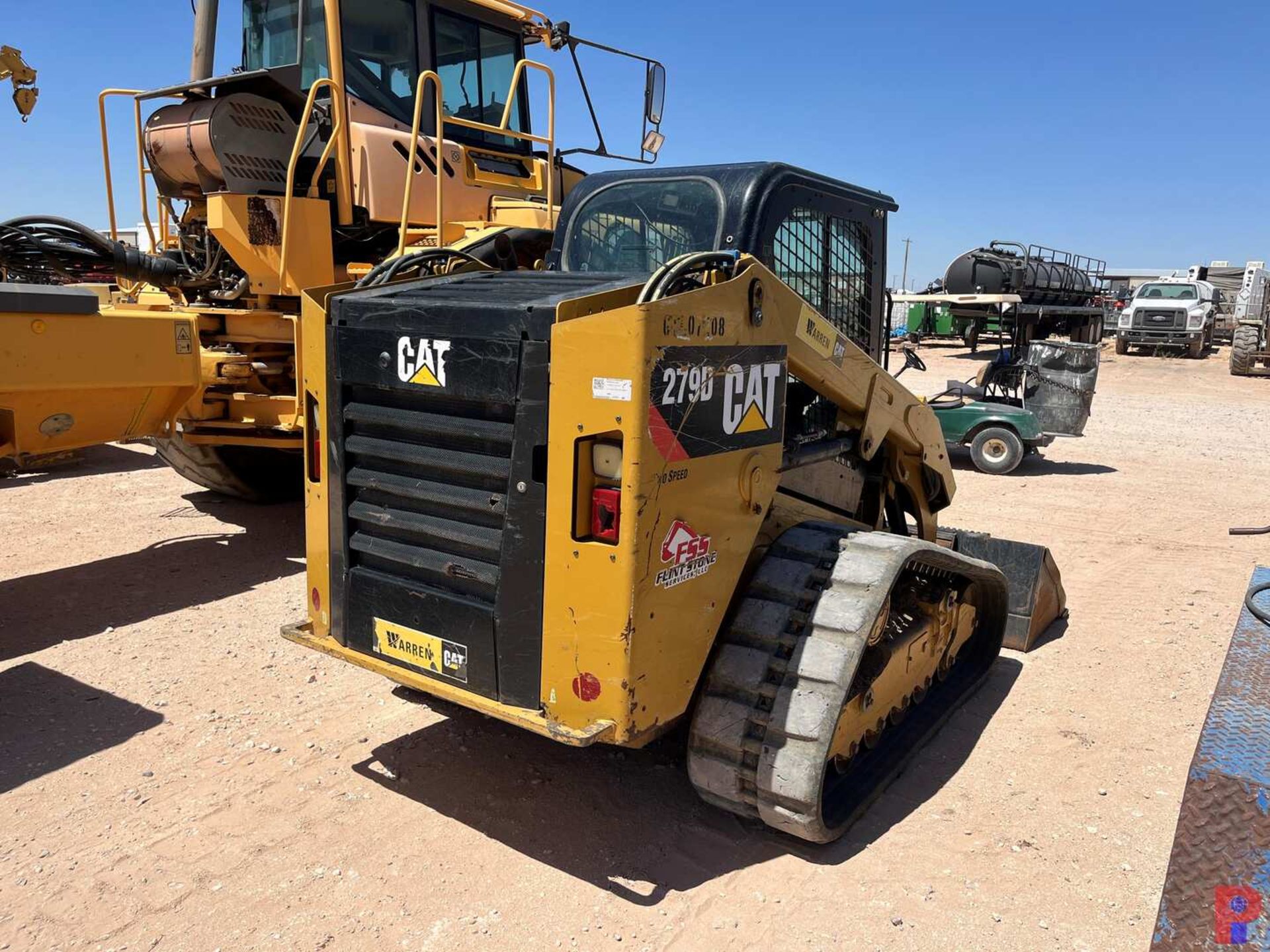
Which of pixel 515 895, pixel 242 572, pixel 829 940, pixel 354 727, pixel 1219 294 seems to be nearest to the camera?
pixel 829 940

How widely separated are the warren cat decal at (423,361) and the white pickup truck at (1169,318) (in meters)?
27.2

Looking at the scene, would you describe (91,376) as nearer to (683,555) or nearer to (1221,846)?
(683,555)

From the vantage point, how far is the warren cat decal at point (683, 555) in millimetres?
2746

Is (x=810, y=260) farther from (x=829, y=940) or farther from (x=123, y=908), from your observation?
(x=123, y=908)

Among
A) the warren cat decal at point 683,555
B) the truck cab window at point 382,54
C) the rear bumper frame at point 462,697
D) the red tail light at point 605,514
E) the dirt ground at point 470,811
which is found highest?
the truck cab window at point 382,54

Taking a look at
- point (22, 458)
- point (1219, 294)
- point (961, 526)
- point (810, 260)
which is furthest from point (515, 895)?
point (1219, 294)

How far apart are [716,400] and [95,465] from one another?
834 cm

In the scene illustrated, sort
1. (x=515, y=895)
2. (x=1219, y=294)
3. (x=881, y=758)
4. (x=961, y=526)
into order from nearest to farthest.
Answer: (x=515, y=895), (x=881, y=758), (x=961, y=526), (x=1219, y=294)

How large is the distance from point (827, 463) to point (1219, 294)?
34873 mm

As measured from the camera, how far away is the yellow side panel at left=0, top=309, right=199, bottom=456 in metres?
4.54

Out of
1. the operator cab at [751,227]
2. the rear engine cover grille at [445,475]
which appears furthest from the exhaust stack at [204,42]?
the rear engine cover grille at [445,475]

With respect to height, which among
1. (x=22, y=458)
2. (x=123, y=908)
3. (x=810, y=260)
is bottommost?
(x=123, y=908)

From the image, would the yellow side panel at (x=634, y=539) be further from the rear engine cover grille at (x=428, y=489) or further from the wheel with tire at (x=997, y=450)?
the wheel with tire at (x=997, y=450)

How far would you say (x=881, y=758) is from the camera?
11.9 feet
